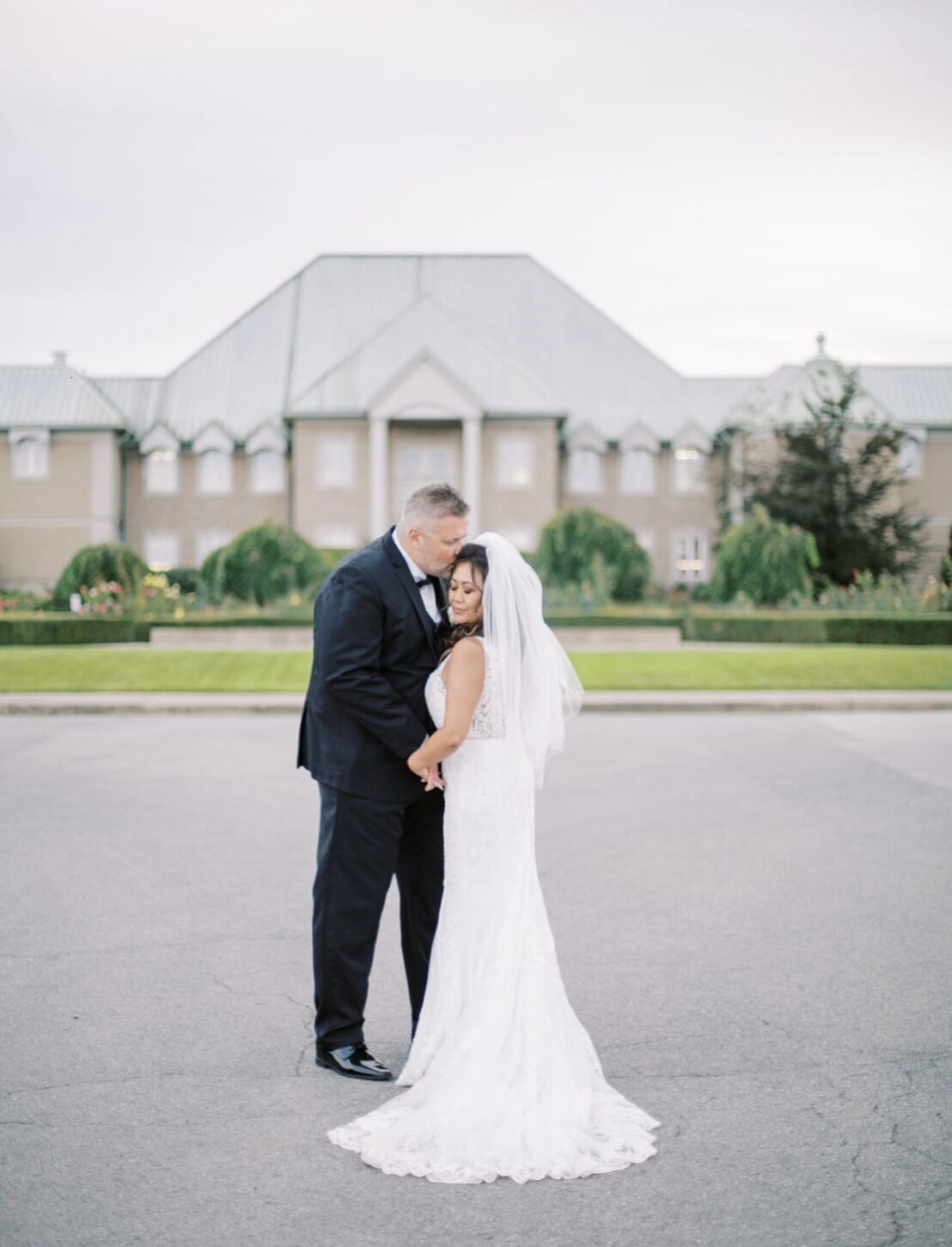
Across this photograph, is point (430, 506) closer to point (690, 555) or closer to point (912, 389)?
point (690, 555)

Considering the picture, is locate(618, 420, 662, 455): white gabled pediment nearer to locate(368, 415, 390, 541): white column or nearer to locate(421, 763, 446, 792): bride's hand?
locate(368, 415, 390, 541): white column

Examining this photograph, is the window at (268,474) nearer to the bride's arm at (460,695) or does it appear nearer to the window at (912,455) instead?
the window at (912,455)

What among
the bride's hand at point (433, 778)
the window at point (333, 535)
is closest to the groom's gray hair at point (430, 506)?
the bride's hand at point (433, 778)

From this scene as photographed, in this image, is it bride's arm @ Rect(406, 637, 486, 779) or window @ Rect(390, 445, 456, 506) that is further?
window @ Rect(390, 445, 456, 506)

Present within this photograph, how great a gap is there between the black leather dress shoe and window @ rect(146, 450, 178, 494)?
157ft

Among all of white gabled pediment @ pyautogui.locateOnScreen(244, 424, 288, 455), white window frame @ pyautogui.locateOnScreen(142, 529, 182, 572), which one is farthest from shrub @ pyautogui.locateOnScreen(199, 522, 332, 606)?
white window frame @ pyautogui.locateOnScreen(142, 529, 182, 572)

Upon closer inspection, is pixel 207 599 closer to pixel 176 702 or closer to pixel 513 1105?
pixel 176 702

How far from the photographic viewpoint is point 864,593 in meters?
34.5

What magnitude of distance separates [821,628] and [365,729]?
25.1 metres

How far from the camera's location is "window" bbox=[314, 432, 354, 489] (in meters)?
48.2

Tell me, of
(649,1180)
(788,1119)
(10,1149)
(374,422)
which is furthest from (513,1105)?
(374,422)

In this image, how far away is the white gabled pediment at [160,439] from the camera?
50.7 m

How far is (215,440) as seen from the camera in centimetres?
5053

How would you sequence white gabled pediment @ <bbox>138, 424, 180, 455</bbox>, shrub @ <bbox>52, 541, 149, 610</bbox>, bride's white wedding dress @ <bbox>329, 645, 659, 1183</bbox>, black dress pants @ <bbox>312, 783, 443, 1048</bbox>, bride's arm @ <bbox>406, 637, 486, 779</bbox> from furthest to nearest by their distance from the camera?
white gabled pediment @ <bbox>138, 424, 180, 455</bbox> < shrub @ <bbox>52, 541, 149, 610</bbox> < black dress pants @ <bbox>312, 783, 443, 1048</bbox> < bride's arm @ <bbox>406, 637, 486, 779</bbox> < bride's white wedding dress @ <bbox>329, 645, 659, 1183</bbox>
